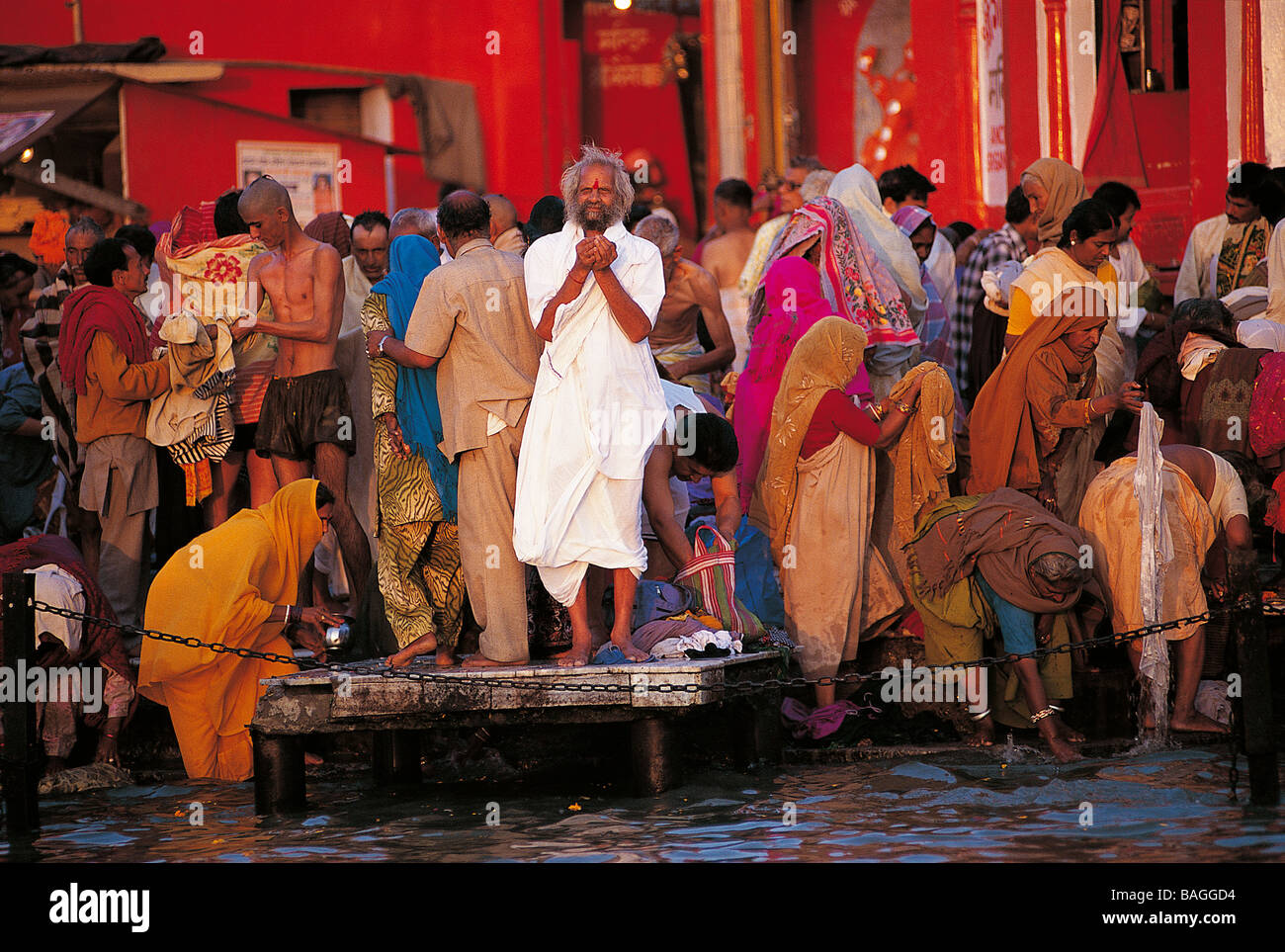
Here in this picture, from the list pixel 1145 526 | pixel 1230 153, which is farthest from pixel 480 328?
pixel 1230 153

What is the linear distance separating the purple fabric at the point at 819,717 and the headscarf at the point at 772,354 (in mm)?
1072

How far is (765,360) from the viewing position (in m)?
8.49

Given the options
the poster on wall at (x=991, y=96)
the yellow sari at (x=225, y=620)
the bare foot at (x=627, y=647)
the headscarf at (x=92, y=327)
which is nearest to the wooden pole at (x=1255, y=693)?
the bare foot at (x=627, y=647)

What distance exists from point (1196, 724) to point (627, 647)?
2.52 meters

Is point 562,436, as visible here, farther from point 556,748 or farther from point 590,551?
point 556,748

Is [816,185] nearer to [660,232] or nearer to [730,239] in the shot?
[660,232]

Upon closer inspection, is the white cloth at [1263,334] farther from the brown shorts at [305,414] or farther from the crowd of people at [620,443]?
the brown shorts at [305,414]

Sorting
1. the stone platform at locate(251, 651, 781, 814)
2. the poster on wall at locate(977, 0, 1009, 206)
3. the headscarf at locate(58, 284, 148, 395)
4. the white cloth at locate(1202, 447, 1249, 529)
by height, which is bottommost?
the stone platform at locate(251, 651, 781, 814)

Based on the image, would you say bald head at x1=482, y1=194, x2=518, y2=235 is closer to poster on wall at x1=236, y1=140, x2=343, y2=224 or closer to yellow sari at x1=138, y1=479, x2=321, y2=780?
yellow sari at x1=138, y1=479, x2=321, y2=780

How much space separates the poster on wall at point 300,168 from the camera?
50.1 feet

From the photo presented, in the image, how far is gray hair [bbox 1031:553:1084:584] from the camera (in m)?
7.27

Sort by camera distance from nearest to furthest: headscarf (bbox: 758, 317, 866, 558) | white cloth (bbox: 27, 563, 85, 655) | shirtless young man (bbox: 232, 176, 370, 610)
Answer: white cloth (bbox: 27, 563, 85, 655)
headscarf (bbox: 758, 317, 866, 558)
shirtless young man (bbox: 232, 176, 370, 610)

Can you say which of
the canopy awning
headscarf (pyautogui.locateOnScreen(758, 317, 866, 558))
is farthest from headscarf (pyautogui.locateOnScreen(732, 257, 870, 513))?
the canopy awning
